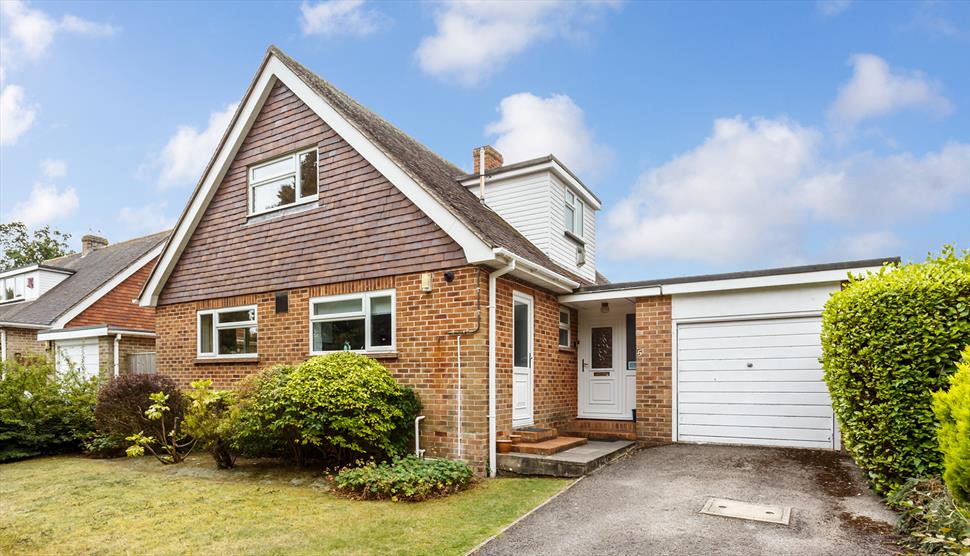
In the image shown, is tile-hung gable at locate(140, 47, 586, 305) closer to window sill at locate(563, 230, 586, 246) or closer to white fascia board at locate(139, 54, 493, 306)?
white fascia board at locate(139, 54, 493, 306)

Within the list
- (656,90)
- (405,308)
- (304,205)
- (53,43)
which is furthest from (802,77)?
(53,43)

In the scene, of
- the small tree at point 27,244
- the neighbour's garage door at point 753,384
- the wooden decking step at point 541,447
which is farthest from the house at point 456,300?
the small tree at point 27,244

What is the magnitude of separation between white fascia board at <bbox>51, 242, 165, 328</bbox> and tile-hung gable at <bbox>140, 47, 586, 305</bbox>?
701 cm

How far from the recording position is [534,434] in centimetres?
902

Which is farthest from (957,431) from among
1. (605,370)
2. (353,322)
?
(353,322)

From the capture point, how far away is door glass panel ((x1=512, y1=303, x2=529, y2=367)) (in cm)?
955

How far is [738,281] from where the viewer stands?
942 cm

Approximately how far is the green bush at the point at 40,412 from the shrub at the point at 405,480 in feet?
25.6

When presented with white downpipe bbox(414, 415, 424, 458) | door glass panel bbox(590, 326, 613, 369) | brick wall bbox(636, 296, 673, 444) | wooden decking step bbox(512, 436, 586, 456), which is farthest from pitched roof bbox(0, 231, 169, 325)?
brick wall bbox(636, 296, 673, 444)

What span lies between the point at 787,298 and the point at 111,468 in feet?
38.9

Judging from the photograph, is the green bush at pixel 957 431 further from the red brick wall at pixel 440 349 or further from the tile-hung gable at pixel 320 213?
the red brick wall at pixel 440 349

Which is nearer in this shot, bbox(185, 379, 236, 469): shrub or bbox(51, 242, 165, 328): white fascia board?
bbox(185, 379, 236, 469): shrub

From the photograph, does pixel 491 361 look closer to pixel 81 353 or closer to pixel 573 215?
pixel 573 215

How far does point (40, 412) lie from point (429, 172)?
9459 millimetres
